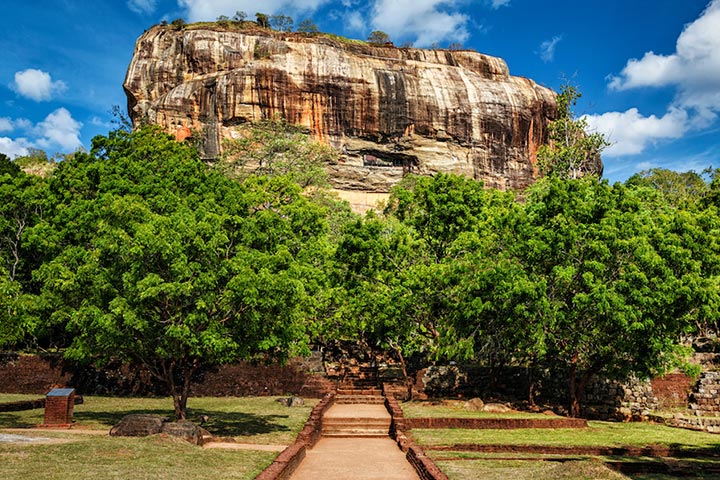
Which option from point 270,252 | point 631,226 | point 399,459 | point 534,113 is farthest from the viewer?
point 534,113

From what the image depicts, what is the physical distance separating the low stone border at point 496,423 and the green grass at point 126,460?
5829 mm

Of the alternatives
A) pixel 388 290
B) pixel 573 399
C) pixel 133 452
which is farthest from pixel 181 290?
pixel 573 399

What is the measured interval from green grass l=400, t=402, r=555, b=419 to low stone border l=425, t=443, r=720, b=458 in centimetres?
443

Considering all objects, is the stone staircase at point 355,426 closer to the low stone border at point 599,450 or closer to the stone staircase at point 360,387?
the low stone border at point 599,450

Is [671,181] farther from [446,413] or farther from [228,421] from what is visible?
[228,421]

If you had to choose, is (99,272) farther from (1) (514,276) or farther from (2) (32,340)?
(2) (32,340)

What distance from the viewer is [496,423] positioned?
16.2m

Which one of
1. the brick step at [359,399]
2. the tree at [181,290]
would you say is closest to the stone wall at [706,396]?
the brick step at [359,399]

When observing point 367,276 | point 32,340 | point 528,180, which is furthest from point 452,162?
point 32,340

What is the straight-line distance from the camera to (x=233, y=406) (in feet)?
66.9

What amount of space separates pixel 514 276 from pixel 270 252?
24.1ft

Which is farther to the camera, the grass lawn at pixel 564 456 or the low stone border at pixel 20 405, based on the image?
the low stone border at pixel 20 405

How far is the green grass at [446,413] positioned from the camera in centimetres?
1764

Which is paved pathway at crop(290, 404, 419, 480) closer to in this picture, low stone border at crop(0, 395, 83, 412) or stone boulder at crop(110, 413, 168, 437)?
stone boulder at crop(110, 413, 168, 437)
